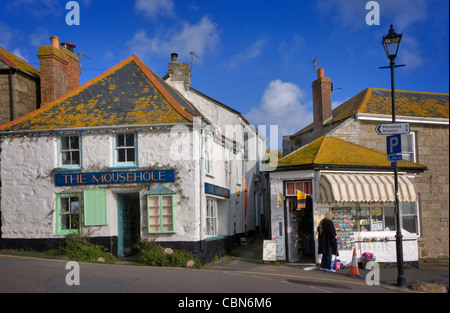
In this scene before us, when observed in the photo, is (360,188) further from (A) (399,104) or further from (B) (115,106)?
(B) (115,106)

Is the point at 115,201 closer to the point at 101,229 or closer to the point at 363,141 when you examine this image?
the point at 101,229

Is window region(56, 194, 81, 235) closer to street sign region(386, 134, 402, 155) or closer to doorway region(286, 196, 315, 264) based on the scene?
doorway region(286, 196, 315, 264)

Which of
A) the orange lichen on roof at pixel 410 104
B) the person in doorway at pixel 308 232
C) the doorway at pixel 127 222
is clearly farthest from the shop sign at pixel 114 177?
the orange lichen on roof at pixel 410 104

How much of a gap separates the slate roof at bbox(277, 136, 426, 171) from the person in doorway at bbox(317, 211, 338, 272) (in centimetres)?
223

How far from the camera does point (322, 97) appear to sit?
77.3 ft

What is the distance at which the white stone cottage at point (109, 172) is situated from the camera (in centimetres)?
1644

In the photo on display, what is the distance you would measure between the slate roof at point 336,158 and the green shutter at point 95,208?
6.53m

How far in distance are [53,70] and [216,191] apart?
871 cm

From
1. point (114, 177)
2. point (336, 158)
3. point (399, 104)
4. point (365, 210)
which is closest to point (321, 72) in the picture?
point (399, 104)

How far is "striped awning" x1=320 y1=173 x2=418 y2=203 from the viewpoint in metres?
16.0

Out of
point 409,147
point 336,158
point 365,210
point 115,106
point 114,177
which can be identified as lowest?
point 365,210

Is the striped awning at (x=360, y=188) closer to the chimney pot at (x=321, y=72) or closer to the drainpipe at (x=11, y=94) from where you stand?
the chimney pot at (x=321, y=72)

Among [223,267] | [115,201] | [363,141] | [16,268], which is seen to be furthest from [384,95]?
[16,268]

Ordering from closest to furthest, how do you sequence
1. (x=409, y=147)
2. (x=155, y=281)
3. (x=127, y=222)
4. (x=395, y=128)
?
(x=155, y=281) < (x=395, y=128) < (x=127, y=222) < (x=409, y=147)
